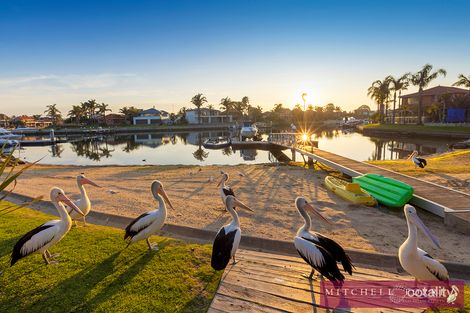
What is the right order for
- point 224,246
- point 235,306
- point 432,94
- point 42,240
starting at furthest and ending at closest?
1. point 432,94
2. point 42,240
3. point 224,246
4. point 235,306

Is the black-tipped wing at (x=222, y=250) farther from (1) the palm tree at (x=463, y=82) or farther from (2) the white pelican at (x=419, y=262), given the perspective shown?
(1) the palm tree at (x=463, y=82)

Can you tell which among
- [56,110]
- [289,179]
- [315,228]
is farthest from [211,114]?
[315,228]

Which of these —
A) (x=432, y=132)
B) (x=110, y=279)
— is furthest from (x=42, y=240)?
(x=432, y=132)

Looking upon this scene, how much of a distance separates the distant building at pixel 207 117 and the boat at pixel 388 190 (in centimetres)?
9978

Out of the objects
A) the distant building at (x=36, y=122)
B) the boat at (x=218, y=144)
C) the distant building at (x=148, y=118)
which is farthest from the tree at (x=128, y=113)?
the boat at (x=218, y=144)

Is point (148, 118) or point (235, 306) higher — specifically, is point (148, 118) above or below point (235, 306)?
above

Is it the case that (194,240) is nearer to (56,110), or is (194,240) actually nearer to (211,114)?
(211,114)

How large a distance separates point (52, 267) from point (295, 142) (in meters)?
25.2

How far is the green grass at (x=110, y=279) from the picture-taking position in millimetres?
4020

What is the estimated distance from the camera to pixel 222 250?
4727 mm

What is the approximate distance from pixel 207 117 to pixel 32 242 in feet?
356

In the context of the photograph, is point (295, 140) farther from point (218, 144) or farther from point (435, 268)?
point (435, 268)

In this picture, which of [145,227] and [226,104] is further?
[226,104]

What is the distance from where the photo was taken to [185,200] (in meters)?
11.7
